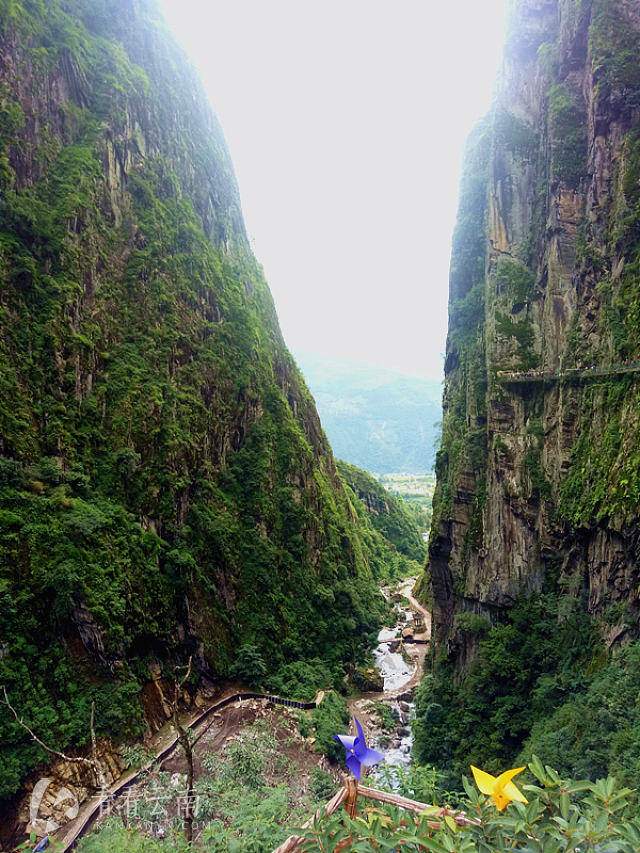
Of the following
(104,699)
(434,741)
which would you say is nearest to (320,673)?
(434,741)

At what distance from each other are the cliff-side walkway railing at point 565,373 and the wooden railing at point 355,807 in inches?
759

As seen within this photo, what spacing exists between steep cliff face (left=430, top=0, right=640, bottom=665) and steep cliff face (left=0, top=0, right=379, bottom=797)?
15345 millimetres

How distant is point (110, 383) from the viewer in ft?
111

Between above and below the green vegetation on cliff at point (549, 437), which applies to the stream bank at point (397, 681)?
below

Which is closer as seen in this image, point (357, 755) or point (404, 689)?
point (357, 755)

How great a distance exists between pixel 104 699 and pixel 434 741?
1741 centimetres

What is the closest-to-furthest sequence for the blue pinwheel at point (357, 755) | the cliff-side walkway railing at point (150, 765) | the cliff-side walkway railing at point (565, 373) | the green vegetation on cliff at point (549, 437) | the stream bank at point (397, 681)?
the blue pinwheel at point (357, 755) → the green vegetation on cliff at point (549, 437) → the cliff-side walkway railing at point (150, 765) → the cliff-side walkway railing at point (565, 373) → the stream bank at point (397, 681)

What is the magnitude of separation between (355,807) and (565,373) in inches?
937

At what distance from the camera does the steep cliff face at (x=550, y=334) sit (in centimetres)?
2073

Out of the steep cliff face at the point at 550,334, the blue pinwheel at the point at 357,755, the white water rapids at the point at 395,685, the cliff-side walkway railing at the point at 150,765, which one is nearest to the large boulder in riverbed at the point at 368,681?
the white water rapids at the point at 395,685

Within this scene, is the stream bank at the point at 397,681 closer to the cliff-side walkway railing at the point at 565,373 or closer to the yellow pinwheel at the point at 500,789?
the cliff-side walkway railing at the point at 565,373

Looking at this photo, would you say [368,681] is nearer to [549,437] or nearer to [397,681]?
[397,681]

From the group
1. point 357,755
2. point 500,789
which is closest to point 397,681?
point 357,755

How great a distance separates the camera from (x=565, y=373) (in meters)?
24.5
